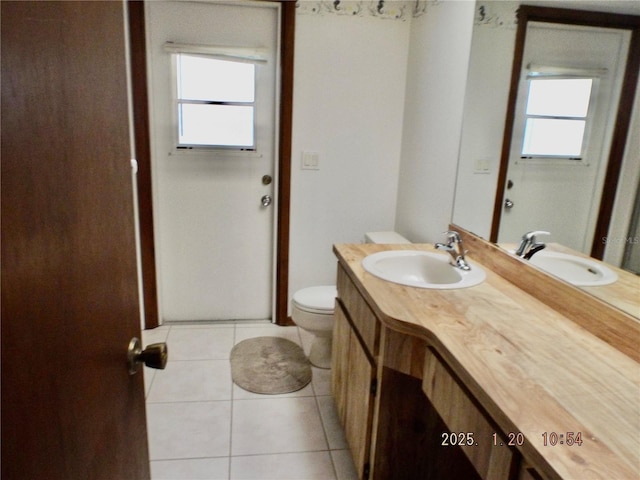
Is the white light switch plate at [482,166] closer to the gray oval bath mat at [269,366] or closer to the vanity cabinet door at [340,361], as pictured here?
the vanity cabinet door at [340,361]

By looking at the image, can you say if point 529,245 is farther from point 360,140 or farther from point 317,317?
point 360,140

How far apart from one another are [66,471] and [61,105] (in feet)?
1.52

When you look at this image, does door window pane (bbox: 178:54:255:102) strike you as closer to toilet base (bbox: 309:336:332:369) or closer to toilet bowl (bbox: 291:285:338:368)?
toilet bowl (bbox: 291:285:338:368)

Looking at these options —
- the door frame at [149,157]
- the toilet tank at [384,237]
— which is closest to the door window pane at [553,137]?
the toilet tank at [384,237]

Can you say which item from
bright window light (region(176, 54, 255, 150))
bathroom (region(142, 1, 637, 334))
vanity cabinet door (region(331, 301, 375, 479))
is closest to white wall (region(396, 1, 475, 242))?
bathroom (region(142, 1, 637, 334))

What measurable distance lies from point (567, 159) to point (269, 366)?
5.94 ft

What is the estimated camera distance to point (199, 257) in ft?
9.40

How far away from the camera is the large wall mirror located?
1.22 metres

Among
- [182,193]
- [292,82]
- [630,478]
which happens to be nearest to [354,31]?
[292,82]

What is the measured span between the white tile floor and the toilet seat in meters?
0.39

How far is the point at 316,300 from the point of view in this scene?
2406 mm

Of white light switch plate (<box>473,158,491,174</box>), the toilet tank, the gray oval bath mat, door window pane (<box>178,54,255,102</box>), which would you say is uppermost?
door window pane (<box>178,54,255,102</box>)

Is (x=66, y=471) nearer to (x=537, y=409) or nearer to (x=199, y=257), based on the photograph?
(x=537, y=409)

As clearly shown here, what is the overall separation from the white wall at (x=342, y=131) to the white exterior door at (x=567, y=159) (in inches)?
47.7
